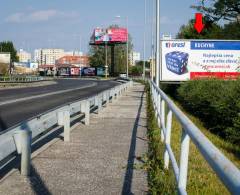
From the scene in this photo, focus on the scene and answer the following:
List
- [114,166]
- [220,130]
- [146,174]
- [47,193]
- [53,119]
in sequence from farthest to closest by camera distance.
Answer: [220,130] → [53,119] → [114,166] → [146,174] → [47,193]

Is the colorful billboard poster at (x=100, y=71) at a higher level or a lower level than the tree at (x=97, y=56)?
lower

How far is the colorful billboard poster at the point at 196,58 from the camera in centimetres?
3275

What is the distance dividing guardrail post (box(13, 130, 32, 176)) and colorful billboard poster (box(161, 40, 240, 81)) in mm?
26148

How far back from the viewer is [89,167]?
7.59 meters

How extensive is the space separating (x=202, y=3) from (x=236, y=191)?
44.8m

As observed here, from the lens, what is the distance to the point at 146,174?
707 centimetres

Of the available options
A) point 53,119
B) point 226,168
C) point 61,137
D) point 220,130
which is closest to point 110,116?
point 220,130

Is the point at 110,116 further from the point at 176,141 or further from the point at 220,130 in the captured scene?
the point at 176,141

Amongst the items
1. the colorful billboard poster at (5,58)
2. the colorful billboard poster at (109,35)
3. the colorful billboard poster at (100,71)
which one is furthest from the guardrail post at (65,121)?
A: the colorful billboard poster at (100,71)

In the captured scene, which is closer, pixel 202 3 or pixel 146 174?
pixel 146 174

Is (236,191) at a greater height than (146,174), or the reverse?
(236,191)

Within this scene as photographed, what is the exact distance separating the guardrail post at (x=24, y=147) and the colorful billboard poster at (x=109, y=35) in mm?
118605

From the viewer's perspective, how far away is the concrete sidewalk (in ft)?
20.3

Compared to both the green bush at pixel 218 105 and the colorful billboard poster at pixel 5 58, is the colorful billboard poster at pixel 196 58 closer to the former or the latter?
the green bush at pixel 218 105
